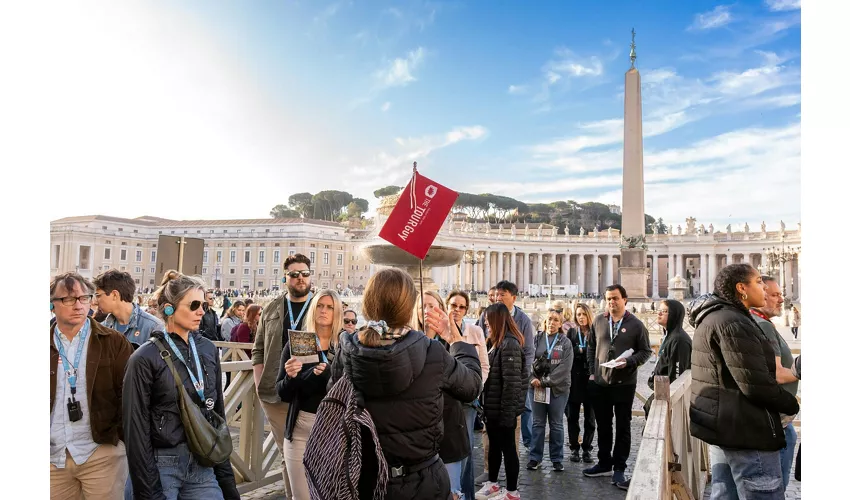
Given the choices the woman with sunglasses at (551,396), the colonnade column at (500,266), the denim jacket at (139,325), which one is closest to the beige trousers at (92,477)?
the denim jacket at (139,325)

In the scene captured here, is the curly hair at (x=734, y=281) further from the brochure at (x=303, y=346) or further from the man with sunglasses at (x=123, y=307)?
the man with sunglasses at (x=123, y=307)

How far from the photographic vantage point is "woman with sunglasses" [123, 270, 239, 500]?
234 centimetres

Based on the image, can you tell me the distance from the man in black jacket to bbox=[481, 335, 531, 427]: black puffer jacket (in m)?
0.94

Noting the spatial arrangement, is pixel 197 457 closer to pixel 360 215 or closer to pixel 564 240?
pixel 564 240

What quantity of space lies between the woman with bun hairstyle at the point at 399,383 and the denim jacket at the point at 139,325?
1877mm

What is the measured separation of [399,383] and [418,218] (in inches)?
67.6

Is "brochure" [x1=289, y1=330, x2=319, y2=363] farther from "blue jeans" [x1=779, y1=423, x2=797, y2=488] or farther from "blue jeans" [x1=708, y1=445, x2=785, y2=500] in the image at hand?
"blue jeans" [x1=779, y1=423, x2=797, y2=488]

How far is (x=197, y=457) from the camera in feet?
8.27

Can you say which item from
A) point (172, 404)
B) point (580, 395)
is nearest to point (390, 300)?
point (172, 404)

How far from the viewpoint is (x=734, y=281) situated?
312 centimetres

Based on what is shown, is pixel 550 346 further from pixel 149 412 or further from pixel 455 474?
pixel 149 412

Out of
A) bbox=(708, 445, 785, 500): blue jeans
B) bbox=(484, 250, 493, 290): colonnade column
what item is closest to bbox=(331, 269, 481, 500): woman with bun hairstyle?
bbox=(708, 445, 785, 500): blue jeans

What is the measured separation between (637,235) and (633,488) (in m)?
20.9
